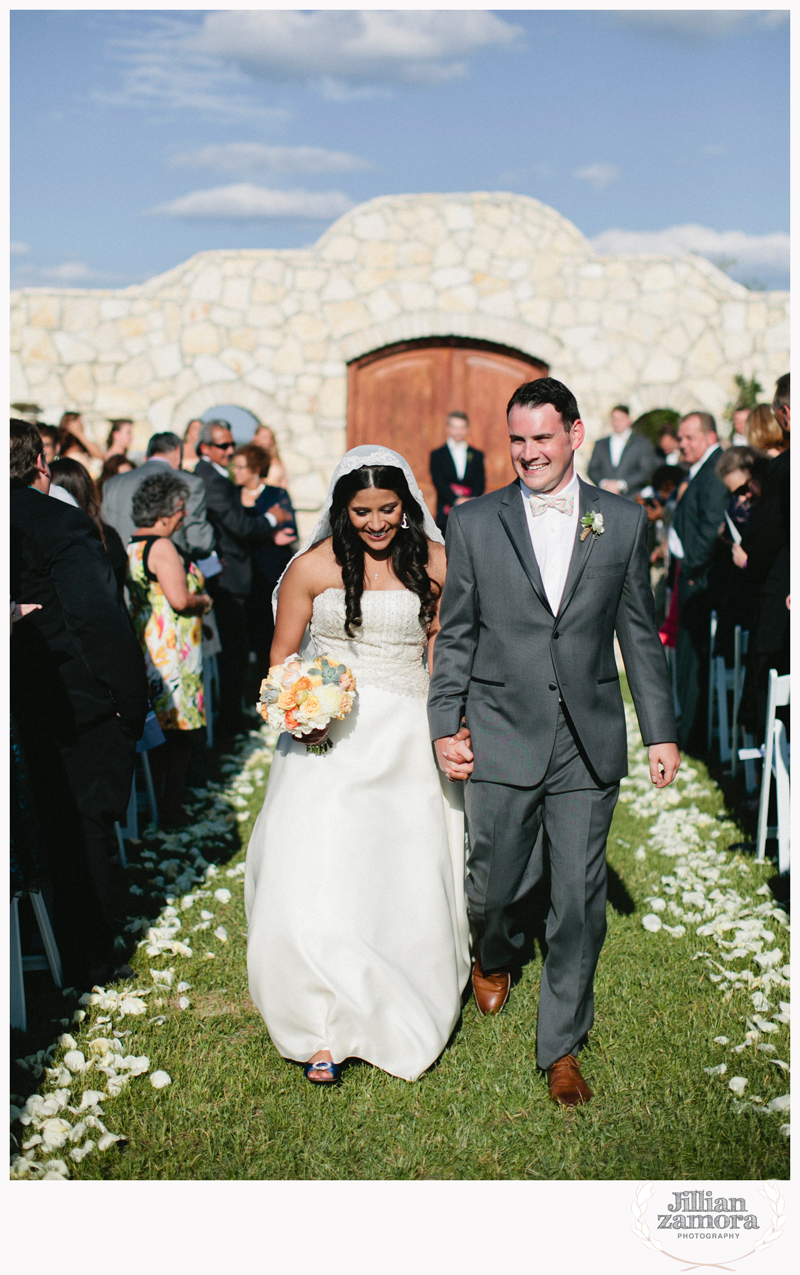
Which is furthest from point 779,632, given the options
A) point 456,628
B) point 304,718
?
point 304,718

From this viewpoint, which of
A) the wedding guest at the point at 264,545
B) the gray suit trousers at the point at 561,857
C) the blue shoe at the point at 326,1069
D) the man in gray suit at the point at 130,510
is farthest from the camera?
the wedding guest at the point at 264,545

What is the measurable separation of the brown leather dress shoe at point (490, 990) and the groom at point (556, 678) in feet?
1.54

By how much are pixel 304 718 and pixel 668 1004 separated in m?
1.90

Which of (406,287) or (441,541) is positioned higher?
(406,287)

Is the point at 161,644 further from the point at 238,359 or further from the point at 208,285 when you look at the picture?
the point at 208,285

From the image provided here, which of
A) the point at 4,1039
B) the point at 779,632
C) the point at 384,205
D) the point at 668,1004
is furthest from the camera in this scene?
the point at 384,205

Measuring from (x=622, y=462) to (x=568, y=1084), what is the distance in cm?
1061

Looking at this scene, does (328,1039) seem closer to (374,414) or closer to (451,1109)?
(451,1109)

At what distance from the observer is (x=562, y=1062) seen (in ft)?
11.4

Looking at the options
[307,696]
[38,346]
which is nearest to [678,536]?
[307,696]

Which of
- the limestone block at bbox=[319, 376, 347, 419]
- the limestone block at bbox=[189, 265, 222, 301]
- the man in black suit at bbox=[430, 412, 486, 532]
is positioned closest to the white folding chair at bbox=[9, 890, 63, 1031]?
the man in black suit at bbox=[430, 412, 486, 532]

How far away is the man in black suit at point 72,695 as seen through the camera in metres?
3.91

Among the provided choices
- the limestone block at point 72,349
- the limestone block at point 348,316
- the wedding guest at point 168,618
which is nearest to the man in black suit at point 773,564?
the wedding guest at point 168,618

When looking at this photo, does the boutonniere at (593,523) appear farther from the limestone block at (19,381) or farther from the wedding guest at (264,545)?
the limestone block at (19,381)
